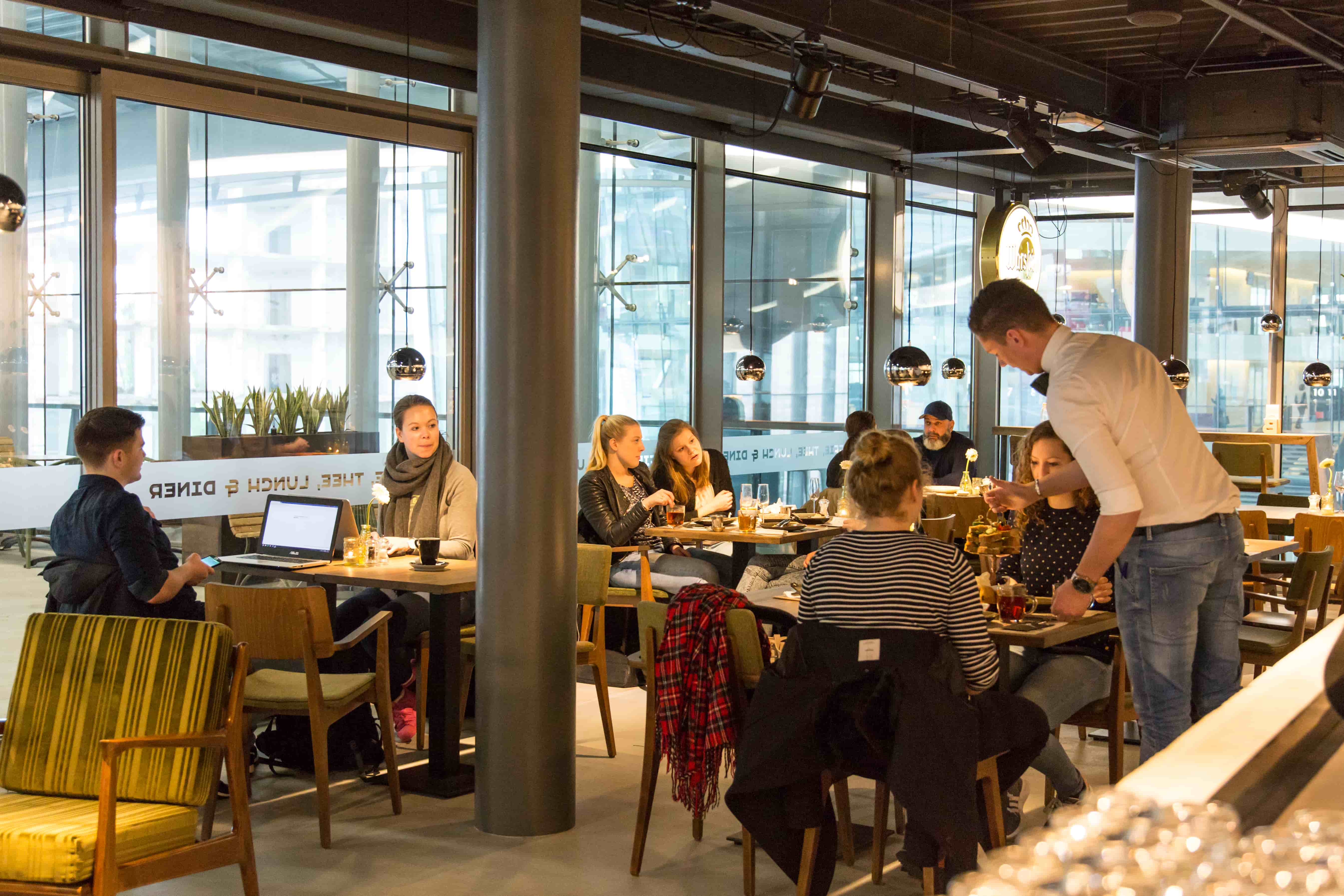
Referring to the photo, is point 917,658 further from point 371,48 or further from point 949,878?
point 371,48

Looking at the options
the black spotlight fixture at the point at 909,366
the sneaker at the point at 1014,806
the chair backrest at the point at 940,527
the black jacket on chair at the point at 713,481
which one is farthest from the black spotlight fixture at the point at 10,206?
the black spotlight fixture at the point at 909,366

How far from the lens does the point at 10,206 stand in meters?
5.29

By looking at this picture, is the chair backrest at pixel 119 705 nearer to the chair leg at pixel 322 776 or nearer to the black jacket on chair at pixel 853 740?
the chair leg at pixel 322 776

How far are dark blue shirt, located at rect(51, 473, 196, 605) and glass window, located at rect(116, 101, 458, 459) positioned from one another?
183cm

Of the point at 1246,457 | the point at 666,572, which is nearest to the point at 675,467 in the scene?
the point at 666,572

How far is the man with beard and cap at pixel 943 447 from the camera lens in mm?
9906

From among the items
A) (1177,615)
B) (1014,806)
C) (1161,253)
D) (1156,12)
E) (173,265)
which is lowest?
(1014,806)

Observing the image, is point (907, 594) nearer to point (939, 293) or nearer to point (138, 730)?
point (138, 730)

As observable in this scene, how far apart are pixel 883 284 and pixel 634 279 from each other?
3.31 m

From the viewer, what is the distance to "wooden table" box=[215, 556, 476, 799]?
494 cm

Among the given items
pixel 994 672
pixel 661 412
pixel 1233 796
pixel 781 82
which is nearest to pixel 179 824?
pixel 994 672

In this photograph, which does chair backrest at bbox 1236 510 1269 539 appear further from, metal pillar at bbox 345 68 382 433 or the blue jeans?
metal pillar at bbox 345 68 382 433

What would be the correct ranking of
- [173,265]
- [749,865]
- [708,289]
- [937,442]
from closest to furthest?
[749,865], [173,265], [937,442], [708,289]

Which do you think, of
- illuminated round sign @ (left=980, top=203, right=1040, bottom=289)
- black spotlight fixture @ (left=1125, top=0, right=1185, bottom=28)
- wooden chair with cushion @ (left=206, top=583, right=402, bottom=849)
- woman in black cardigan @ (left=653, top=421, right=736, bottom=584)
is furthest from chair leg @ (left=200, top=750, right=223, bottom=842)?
black spotlight fixture @ (left=1125, top=0, right=1185, bottom=28)
